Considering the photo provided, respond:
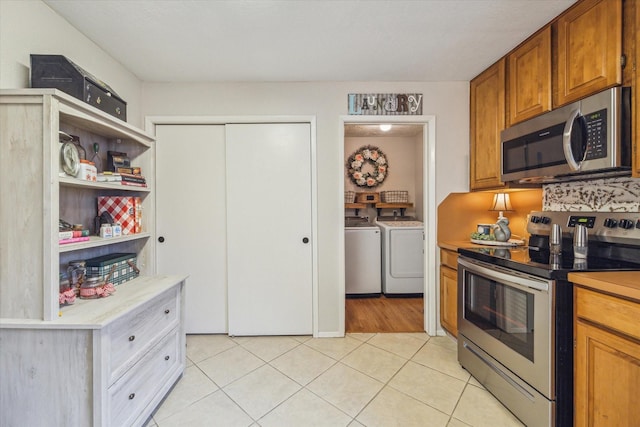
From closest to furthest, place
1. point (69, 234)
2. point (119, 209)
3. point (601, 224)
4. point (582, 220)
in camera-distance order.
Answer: point (69, 234)
point (601, 224)
point (582, 220)
point (119, 209)

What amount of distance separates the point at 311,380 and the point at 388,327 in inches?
43.9

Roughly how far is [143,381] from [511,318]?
2.04 metres

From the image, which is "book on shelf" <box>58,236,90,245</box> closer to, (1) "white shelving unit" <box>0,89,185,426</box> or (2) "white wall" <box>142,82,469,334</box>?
(1) "white shelving unit" <box>0,89,185,426</box>

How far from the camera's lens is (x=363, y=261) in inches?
141

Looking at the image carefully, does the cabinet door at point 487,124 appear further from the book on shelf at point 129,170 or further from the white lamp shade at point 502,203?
the book on shelf at point 129,170

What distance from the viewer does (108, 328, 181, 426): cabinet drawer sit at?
1254mm

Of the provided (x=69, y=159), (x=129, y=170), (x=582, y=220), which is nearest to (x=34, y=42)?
(x=69, y=159)

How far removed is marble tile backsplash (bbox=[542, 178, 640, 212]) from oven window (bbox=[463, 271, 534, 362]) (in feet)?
2.70

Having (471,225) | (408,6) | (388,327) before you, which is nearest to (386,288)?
(388,327)

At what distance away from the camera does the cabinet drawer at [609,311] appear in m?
1.04

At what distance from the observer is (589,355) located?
3.97 ft

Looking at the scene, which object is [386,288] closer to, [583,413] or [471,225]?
[471,225]

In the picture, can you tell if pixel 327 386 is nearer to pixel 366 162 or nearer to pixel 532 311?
pixel 532 311

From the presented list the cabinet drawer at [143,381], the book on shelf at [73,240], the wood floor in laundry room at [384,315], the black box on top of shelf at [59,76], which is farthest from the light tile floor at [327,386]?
the black box on top of shelf at [59,76]
